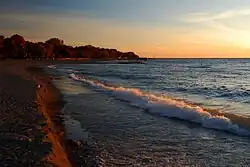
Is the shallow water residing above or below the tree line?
below

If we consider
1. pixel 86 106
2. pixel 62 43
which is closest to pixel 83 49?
pixel 62 43

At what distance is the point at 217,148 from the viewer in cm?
852

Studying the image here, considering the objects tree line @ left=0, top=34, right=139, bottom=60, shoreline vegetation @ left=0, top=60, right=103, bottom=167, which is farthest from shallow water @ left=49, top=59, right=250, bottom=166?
tree line @ left=0, top=34, right=139, bottom=60

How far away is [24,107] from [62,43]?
160 m

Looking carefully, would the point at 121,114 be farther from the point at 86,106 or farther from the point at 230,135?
the point at 230,135

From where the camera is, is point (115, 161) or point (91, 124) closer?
point (115, 161)

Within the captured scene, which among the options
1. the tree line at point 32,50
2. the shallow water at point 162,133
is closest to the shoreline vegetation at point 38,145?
the shallow water at point 162,133

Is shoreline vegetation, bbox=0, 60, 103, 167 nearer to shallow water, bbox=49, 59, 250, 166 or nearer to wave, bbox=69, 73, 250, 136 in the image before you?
shallow water, bbox=49, 59, 250, 166

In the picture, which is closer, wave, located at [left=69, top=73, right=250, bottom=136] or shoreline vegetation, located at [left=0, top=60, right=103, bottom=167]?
shoreline vegetation, located at [left=0, top=60, right=103, bottom=167]

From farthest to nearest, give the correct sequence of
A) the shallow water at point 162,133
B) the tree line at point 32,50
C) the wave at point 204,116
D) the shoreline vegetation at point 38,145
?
the tree line at point 32,50 < the wave at point 204,116 < the shallow water at point 162,133 < the shoreline vegetation at point 38,145

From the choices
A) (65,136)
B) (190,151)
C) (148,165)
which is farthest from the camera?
(65,136)

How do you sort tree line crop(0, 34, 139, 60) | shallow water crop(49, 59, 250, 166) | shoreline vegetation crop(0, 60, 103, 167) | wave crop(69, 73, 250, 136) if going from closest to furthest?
1. shoreline vegetation crop(0, 60, 103, 167)
2. shallow water crop(49, 59, 250, 166)
3. wave crop(69, 73, 250, 136)
4. tree line crop(0, 34, 139, 60)

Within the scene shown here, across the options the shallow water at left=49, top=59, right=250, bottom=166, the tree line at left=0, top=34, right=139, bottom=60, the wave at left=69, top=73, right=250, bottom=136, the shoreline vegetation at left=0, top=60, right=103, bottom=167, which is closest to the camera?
the shoreline vegetation at left=0, top=60, right=103, bottom=167

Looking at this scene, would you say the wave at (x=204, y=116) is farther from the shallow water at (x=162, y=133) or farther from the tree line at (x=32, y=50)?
the tree line at (x=32, y=50)
